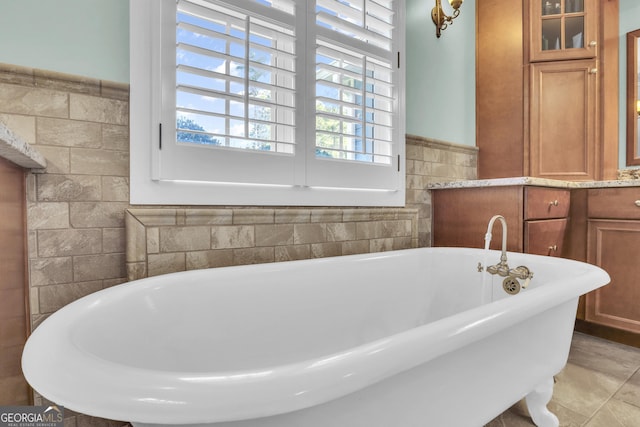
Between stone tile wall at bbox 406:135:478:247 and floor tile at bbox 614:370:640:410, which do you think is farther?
stone tile wall at bbox 406:135:478:247

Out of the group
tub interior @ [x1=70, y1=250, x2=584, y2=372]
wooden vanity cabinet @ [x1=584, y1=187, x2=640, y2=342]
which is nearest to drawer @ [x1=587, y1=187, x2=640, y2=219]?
wooden vanity cabinet @ [x1=584, y1=187, x2=640, y2=342]

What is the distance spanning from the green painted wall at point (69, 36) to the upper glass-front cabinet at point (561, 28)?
253 centimetres

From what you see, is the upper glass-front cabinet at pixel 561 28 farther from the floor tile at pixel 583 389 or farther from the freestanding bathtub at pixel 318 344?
the floor tile at pixel 583 389

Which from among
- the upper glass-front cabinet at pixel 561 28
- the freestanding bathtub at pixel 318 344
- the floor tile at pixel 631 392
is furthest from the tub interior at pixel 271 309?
the upper glass-front cabinet at pixel 561 28

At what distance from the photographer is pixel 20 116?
107 cm

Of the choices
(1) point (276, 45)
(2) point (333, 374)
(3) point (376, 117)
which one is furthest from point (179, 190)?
(3) point (376, 117)

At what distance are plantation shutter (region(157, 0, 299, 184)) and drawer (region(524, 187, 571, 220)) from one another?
125 centimetres

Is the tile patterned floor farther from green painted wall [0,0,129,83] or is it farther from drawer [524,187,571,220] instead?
green painted wall [0,0,129,83]

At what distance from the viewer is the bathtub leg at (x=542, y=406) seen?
3.93 ft

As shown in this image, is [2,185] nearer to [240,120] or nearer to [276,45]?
[240,120]

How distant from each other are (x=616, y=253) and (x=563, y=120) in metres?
0.97

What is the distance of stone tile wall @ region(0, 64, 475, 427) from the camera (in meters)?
1.09

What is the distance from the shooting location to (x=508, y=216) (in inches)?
72.6

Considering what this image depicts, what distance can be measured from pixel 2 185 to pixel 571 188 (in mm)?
2674
